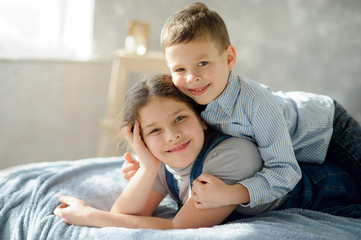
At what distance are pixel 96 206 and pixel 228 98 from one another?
1.99 ft

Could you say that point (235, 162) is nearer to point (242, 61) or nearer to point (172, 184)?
point (172, 184)

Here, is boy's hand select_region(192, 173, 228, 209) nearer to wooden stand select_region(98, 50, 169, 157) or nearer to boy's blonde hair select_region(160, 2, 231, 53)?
boy's blonde hair select_region(160, 2, 231, 53)

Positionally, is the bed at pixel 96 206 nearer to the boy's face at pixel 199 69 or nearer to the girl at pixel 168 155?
the girl at pixel 168 155

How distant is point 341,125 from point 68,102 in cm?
222

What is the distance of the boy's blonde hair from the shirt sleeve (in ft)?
0.78

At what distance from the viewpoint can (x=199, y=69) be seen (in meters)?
1.30

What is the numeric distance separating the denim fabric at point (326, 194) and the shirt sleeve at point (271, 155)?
0.16m

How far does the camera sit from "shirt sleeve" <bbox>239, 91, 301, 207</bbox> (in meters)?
1.24

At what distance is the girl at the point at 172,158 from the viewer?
4.17 feet

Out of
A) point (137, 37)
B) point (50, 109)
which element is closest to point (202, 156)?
point (137, 37)

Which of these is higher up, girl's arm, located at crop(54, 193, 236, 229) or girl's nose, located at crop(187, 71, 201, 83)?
girl's nose, located at crop(187, 71, 201, 83)

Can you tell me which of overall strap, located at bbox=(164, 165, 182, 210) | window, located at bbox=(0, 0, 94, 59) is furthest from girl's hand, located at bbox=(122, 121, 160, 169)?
window, located at bbox=(0, 0, 94, 59)

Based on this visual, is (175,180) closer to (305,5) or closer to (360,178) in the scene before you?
(360,178)

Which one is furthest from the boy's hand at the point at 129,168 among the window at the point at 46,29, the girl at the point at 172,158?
the window at the point at 46,29
